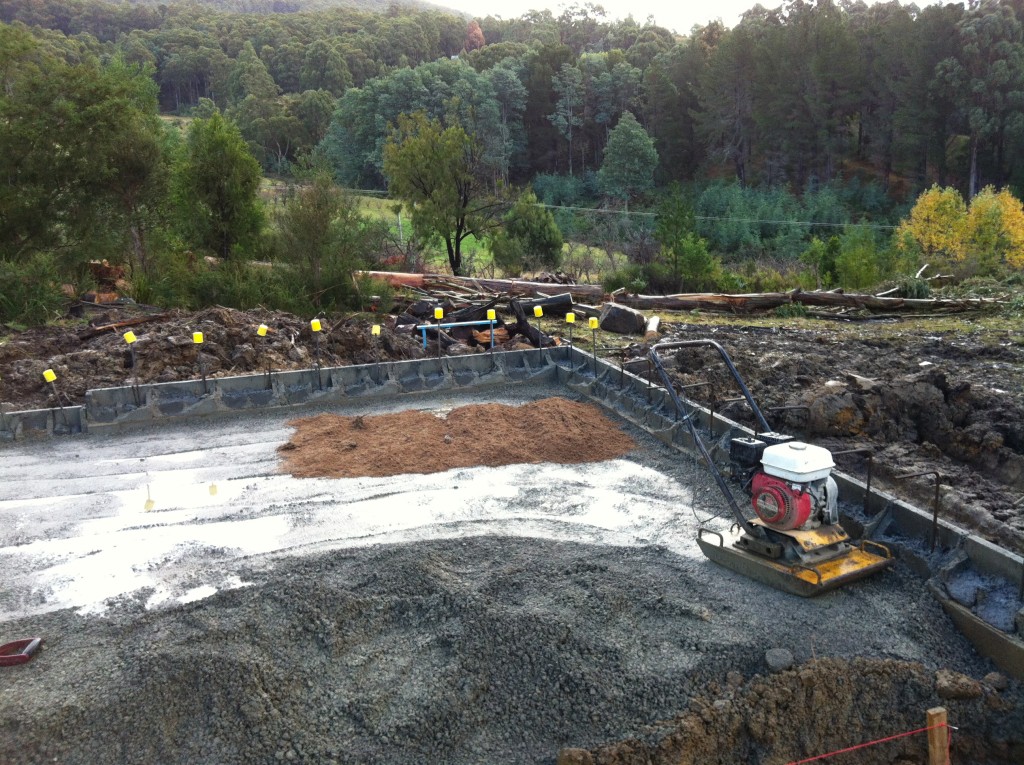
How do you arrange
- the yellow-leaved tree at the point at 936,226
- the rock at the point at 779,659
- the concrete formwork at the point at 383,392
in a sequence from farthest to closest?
the yellow-leaved tree at the point at 936,226 → the concrete formwork at the point at 383,392 → the rock at the point at 779,659

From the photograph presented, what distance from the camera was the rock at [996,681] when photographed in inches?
177

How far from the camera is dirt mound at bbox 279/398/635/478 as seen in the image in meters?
8.11

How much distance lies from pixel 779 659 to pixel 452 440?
4663 millimetres

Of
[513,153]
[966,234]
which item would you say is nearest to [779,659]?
[966,234]

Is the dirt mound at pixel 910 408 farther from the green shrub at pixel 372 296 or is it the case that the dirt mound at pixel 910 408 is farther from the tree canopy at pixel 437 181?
the tree canopy at pixel 437 181

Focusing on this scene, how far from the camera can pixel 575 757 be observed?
401 centimetres

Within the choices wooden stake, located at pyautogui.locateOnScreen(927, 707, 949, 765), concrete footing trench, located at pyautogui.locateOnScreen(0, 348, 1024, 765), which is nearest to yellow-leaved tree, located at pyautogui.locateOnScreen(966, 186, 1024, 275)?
concrete footing trench, located at pyautogui.locateOnScreen(0, 348, 1024, 765)

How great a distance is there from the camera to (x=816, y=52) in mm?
50750

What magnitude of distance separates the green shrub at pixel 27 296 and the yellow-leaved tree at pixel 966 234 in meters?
21.0

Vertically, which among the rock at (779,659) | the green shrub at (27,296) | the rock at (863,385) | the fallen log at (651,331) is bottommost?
the rock at (779,659)

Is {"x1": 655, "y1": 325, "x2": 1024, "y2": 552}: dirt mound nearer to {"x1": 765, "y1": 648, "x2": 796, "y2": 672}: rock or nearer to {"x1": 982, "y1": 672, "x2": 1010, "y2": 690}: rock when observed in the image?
{"x1": 982, "y1": 672, "x2": 1010, "y2": 690}: rock

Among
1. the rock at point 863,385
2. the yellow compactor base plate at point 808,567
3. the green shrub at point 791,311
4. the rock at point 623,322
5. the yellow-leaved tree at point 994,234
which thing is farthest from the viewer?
the yellow-leaved tree at point 994,234

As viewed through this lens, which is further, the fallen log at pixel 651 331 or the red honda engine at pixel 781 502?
the fallen log at pixel 651 331

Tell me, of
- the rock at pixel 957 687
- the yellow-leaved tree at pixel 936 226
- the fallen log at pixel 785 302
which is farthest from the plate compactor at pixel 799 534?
the yellow-leaved tree at pixel 936 226
